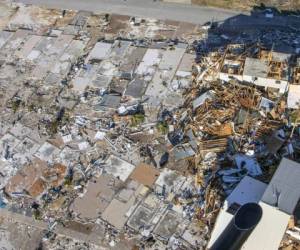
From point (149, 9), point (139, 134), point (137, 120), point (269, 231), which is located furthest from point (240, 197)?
point (149, 9)

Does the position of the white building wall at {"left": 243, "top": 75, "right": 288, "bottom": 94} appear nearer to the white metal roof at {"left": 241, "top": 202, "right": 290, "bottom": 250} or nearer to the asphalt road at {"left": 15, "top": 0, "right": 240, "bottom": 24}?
the asphalt road at {"left": 15, "top": 0, "right": 240, "bottom": 24}

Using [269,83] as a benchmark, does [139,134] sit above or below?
below

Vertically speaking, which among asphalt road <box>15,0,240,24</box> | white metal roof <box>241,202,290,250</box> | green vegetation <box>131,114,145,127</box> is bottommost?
white metal roof <box>241,202,290,250</box>

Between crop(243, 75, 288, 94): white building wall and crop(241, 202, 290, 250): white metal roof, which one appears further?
crop(243, 75, 288, 94): white building wall

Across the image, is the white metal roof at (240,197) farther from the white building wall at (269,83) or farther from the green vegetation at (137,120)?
the green vegetation at (137,120)

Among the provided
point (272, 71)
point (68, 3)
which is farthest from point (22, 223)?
point (68, 3)


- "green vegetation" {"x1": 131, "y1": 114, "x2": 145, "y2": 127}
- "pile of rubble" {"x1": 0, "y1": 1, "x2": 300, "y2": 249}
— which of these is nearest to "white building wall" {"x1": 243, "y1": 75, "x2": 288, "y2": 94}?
"pile of rubble" {"x1": 0, "y1": 1, "x2": 300, "y2": 249}

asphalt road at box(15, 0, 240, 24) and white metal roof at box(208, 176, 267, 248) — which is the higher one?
asphalt road at box(15, 0, 240, 24)

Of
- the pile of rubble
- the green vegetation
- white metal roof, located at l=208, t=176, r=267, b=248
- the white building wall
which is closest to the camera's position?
white metal roof, located at l=208, t=176, r=267, b=248

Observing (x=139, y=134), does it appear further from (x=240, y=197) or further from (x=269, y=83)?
(x=269, y=83)
